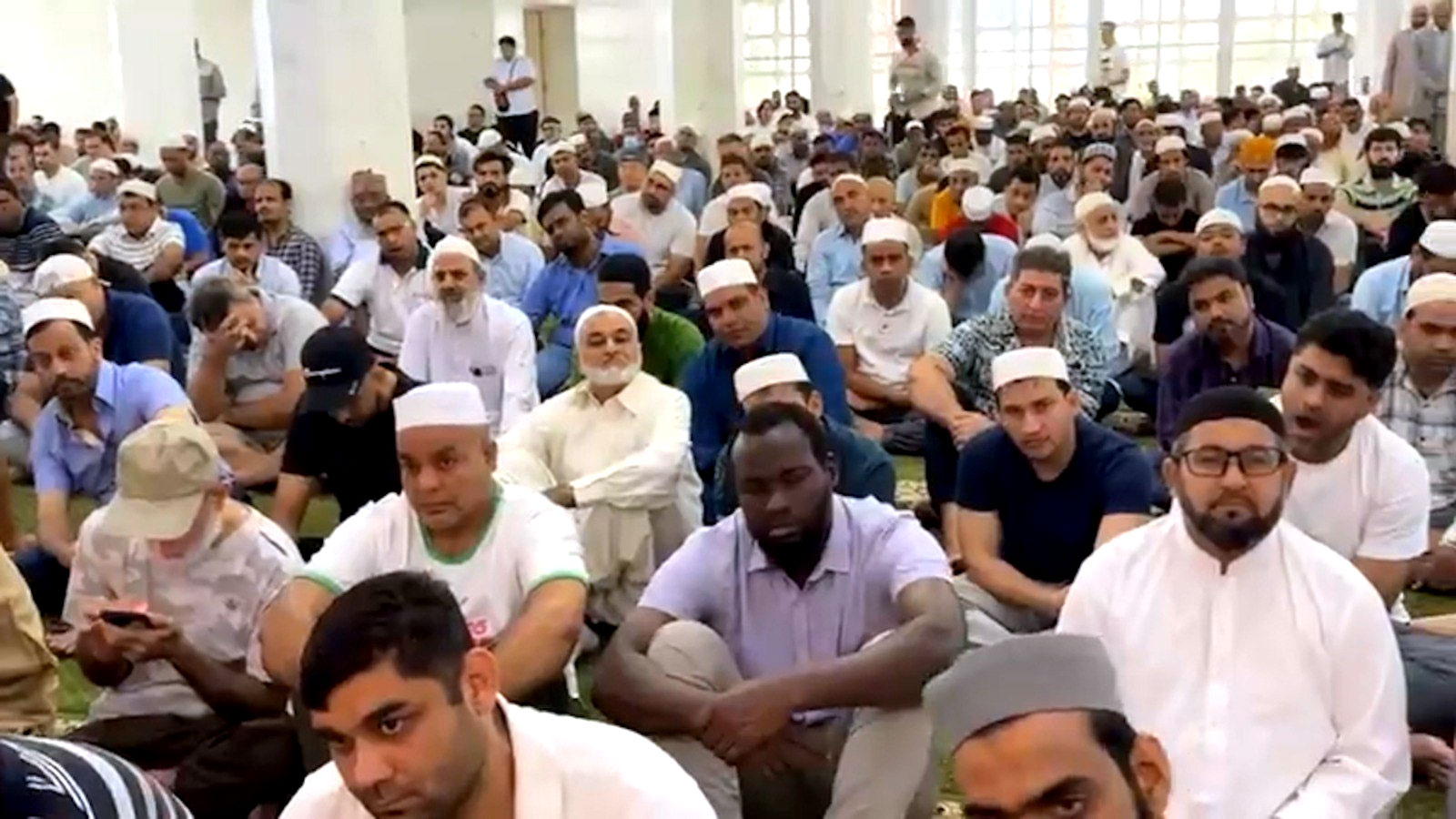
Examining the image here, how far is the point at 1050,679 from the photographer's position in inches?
66.4

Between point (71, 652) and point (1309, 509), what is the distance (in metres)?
2.69

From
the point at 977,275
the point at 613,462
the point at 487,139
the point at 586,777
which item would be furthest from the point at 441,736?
the point at 487,139

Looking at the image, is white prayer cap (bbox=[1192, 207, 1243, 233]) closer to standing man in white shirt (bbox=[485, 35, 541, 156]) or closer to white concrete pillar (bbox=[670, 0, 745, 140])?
white concrete pillar (bbox=[670, 0, 745, 140])

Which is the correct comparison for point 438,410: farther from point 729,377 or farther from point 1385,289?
point 1385,289

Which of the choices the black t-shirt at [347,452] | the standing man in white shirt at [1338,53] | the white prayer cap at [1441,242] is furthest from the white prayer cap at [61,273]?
the standing man in white shirt at [1338,53]

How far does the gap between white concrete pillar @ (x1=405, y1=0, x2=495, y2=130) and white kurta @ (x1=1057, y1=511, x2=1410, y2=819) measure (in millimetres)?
14408

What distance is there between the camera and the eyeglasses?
99.5 inches

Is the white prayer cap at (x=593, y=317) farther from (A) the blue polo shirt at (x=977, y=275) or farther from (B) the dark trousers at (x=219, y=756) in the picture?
(A) the blue polo shirt at (x=977, y=275)

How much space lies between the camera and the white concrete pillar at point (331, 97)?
27.7 feet

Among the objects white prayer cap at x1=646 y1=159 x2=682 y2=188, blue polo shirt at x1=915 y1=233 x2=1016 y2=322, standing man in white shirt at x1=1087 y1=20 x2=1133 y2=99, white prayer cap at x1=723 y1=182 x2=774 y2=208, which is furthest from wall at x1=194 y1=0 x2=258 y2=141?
blue polo shirt at x1=915 y1=233 x2=1016 y2=322

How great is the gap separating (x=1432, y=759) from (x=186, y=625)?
227 cm

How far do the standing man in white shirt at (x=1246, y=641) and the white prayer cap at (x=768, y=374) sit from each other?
144 centimetres

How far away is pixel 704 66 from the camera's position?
14805 mm

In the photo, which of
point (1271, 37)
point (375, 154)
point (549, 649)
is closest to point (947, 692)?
point (549, 649)
